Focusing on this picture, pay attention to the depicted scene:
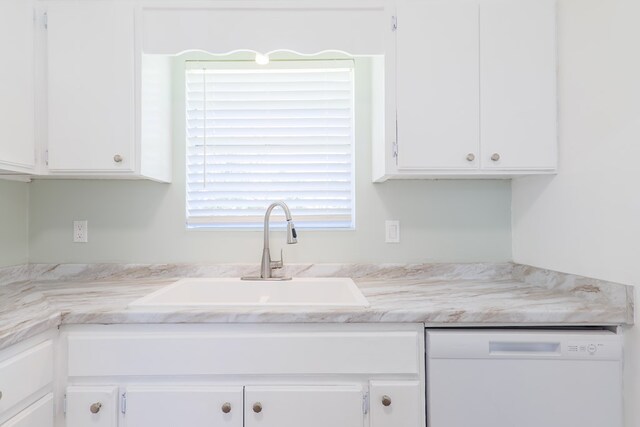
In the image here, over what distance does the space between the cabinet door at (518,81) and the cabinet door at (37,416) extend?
178 cm

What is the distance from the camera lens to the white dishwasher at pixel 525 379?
4.00ft

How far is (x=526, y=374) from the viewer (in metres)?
1.23

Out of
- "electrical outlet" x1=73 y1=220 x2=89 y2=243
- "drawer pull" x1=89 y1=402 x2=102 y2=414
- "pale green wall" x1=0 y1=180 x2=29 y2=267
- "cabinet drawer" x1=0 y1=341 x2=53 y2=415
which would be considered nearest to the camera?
"cabinet drawer" x1=0 y1=341 x2=53 y2=415

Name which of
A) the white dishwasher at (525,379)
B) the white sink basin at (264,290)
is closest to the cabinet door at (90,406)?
the white sink basin at (264,290)

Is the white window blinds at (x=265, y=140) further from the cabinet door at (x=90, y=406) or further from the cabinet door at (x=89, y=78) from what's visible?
the cabinet door at (x=90, y=406)

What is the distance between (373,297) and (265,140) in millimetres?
985

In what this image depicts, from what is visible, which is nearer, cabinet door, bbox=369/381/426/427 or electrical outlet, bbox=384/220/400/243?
cabinet door, bbox=369/381/426/427

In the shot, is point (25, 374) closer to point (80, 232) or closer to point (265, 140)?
point (80, 232)

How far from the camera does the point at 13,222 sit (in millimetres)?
1799

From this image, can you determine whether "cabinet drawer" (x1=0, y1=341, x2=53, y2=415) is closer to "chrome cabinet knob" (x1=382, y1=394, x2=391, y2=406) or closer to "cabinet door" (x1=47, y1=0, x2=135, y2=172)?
"cabinet door" (x1=47, y1=0, x2=135, y2=172)

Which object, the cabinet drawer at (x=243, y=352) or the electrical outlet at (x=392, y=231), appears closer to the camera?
the cabinet drawer at (x=243, y=352)

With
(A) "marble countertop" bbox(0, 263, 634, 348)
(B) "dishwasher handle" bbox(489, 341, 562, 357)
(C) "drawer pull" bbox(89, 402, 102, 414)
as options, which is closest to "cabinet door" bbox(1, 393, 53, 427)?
(C) "drawer pull" bbox(89, 402, 102, 414)

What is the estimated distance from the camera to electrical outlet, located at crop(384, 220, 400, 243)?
1923 mm

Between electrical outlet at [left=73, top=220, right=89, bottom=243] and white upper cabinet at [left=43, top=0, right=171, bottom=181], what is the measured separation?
15.8 inches
